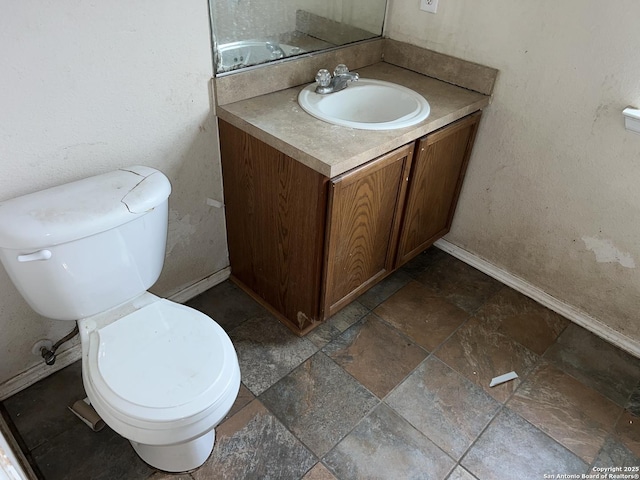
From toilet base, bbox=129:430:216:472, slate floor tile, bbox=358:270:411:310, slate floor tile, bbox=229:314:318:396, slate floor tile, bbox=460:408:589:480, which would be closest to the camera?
toilet base, bbox=129:430:216:472

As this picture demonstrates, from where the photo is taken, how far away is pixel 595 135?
1591 millimetres

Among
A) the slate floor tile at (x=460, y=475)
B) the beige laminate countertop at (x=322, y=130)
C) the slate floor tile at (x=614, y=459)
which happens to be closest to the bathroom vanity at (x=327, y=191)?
the beige laminate countertop at (x=322, y=130)

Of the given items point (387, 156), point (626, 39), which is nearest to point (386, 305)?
point (387, 156)

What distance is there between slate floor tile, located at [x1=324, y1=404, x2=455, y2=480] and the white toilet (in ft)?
1.36

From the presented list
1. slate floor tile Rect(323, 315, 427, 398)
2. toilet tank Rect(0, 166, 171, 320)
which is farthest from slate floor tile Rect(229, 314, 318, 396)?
toilet tank Rect(0, 166, 171, 320)

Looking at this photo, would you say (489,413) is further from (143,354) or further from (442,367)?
(143,354)

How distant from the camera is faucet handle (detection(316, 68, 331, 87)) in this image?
1674 millimetres

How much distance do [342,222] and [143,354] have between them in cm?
69

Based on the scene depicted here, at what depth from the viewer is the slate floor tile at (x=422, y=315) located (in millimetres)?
1819

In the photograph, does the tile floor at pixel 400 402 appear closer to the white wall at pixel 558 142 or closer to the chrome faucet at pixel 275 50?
the white wall at pixel 558 142

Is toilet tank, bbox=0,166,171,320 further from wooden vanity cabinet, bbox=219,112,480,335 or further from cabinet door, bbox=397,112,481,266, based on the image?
cabinet door, bbox=397,112,481,266

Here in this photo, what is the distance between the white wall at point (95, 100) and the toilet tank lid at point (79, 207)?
0.09 metres

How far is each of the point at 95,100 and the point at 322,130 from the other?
2.15ft

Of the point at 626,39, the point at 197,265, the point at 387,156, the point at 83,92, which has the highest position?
the point at 626,39
